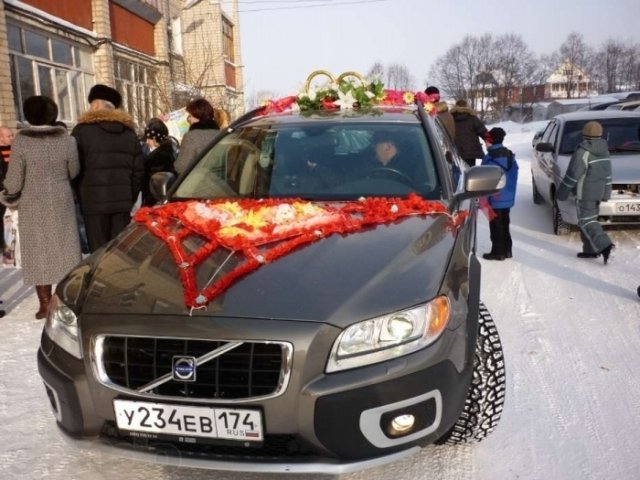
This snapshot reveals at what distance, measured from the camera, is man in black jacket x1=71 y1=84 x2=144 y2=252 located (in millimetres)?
4629

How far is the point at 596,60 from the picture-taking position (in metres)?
93.7

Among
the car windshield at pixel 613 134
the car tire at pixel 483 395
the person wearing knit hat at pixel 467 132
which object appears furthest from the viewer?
the person wearing knit hat at pixel 467 132

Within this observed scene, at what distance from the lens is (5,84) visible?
30.4ft

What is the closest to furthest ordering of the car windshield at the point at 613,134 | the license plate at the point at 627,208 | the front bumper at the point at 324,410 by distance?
the front bumper at the point at 324,410, the license plate at the point at 627,208, the car windshield at the point at 613,134

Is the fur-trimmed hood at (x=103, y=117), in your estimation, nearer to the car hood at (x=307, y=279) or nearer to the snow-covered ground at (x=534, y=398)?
the snow-covered ground at (x=534, y=398)

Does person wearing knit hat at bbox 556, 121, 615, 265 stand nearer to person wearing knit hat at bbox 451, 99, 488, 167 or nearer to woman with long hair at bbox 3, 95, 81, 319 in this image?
person wearing knit hat at bbox 451, 99, 488, 167

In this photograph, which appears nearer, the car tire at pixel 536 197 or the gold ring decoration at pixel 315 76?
the gold ring decoration at pixel 315 76

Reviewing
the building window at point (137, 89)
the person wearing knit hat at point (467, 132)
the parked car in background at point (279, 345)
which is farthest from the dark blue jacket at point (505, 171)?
the building window at point (137, 89)

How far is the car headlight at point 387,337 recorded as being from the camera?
2.02 meters

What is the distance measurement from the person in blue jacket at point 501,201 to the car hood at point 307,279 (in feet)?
12.3

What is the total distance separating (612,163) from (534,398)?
4902 mm

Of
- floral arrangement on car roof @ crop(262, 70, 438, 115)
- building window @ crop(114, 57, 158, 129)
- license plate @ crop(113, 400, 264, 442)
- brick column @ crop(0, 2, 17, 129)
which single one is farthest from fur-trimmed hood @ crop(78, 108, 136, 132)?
building window @ crop(114, 57, 158, 129)

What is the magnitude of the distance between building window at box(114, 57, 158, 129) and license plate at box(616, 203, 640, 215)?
12256 mm

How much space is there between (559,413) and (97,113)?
156 inches
